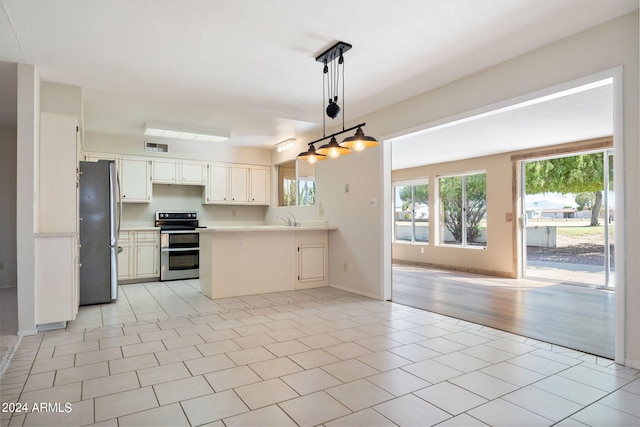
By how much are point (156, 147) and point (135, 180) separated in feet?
2.27

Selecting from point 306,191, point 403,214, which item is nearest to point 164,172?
point 306,191

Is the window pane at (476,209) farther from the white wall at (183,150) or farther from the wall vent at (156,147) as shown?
the wall vent at (156,147)

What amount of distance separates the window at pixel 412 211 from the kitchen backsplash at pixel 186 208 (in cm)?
354

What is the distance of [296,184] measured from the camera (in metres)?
6.95

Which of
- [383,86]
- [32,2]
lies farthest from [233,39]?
[383,86]

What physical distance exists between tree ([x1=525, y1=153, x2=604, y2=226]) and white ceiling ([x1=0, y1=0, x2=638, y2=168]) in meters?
2.44

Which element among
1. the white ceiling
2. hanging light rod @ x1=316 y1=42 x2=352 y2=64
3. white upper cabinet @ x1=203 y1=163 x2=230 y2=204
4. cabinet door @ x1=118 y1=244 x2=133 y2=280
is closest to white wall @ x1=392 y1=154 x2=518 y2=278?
the white ceiling

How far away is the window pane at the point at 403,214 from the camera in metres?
9.08

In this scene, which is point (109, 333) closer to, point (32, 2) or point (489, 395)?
point (32, 2)

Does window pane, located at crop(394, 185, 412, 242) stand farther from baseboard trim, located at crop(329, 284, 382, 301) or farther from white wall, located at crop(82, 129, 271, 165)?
baseboard trim, located at crop(329, 284, 382, 301)

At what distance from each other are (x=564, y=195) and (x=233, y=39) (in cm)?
612

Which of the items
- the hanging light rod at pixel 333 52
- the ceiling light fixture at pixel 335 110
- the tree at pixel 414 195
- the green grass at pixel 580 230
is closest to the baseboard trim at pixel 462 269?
the green grass at pixel 580 230

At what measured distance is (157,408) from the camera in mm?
1988

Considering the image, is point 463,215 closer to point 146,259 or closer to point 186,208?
point 186,208
